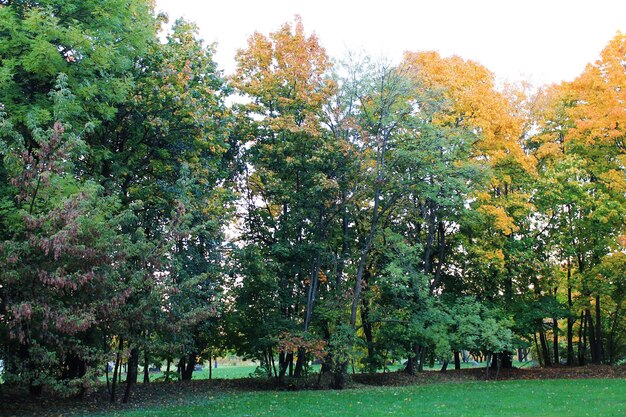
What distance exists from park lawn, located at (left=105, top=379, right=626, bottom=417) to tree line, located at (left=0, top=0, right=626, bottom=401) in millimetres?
1859

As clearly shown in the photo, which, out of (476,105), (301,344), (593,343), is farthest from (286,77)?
(593,343)

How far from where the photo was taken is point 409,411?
13.5 meters

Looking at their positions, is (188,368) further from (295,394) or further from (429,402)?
(429,402)

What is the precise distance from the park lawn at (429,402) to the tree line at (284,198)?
186cm

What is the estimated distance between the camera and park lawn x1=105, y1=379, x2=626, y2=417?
13195mm

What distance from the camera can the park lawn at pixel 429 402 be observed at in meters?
13.2

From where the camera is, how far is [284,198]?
70.6 ft

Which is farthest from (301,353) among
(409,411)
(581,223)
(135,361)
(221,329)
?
(581,223)

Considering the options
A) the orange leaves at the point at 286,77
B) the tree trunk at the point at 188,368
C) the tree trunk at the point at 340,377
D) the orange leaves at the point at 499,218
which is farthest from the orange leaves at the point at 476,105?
the tree trunk at the point at 188,368

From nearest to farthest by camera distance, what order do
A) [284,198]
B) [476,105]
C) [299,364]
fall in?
1. [284,198]
2. [299,364]
3. [476,105]

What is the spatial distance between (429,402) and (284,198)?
976 centimetres

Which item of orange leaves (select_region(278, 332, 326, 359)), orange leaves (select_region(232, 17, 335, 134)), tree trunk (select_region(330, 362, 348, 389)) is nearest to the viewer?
orange leaves (select_region(278, 332, 326, 359))

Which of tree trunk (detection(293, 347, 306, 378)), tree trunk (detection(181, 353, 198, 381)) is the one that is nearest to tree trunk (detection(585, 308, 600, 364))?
tree trunk (detection(293, 347, 306, 378))

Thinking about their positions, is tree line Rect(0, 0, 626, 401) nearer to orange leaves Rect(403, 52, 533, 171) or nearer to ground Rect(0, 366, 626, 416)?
orange leaves Rect(403, 52, 533, 171)
